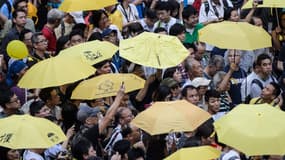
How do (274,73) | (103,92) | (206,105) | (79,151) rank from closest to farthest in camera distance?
(79,151), (103,92), (206,105), (274,73)

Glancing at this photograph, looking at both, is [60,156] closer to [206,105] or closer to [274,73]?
[206,105]

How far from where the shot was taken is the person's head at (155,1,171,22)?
41.0ft

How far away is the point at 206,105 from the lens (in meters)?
10.2

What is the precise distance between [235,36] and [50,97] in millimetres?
2697

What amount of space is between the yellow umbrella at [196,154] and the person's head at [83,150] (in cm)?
79

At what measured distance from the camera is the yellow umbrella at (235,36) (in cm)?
1077

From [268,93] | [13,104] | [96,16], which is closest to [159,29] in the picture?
[96,16]

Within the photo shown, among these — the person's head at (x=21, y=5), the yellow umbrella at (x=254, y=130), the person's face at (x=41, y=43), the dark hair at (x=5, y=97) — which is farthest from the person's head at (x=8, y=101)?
the person's head at (x=21, y=5)

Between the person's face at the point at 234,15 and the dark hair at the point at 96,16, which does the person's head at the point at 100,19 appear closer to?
the dark hair at the point at 96,16

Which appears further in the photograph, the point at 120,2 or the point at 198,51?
the point at 120,2

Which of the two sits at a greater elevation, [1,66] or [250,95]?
[1,66]

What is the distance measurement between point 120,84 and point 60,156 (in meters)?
1.41

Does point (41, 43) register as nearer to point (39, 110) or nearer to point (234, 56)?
point (39, 110)

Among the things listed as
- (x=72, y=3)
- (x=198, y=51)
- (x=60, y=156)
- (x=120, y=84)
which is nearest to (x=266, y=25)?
(x=198, y=51)
